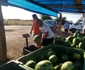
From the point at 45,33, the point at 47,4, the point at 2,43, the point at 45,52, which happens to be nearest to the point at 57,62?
the point at 45,52

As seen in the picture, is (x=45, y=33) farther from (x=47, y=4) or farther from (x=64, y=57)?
(x=64, y=57)

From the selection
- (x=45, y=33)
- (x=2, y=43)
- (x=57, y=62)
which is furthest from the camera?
(x=2, y=43)

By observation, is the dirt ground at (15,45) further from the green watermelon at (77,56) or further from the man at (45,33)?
the green watermelon at (77,56)

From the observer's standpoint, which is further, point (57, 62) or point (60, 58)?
point (60, 58)

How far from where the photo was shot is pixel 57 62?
9.53 ft

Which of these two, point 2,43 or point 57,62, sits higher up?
point 57,62

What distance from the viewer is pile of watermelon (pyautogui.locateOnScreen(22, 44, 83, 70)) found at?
237cm

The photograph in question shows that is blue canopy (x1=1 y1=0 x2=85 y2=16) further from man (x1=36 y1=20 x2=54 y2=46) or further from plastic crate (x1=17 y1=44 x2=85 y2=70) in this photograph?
plastic crate (x1=17 y1=44 x2=85 y2=70)

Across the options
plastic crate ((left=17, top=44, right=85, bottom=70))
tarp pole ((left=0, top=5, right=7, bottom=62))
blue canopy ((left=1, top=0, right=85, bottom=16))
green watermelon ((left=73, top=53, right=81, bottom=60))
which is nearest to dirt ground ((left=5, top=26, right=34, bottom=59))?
tarp pole ((left=0, top=5, right=7, bottom=62))

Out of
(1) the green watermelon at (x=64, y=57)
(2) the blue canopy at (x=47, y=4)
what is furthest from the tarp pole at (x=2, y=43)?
(1) the green watermelon at (x=64, y=57)

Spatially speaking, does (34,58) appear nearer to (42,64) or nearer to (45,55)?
(45,55)

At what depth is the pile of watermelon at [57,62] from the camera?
2371 millimetres

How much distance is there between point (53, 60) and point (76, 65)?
39cm

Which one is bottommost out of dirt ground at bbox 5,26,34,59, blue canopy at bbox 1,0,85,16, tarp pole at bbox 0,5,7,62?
dirt ground at bbox 5,26,34,59
